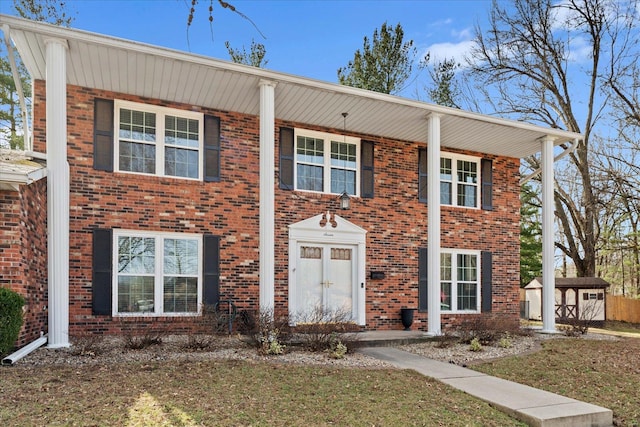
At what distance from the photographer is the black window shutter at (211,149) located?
10617mm

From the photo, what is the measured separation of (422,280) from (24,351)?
8.88 m

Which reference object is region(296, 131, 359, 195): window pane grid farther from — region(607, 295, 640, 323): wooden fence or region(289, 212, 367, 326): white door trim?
region(607, 295, 640, 323): wooden fence

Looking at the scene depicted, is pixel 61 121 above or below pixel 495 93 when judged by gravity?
below

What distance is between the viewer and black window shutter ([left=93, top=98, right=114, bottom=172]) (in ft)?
31.9

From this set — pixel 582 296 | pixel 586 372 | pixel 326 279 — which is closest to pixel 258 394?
pixel 586 372

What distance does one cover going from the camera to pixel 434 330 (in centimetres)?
1055

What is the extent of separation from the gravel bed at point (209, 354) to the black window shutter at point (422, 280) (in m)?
3.03

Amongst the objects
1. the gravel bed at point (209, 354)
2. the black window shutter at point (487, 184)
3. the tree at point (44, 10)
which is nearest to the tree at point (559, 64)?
the black window shutter at point (487, 184)

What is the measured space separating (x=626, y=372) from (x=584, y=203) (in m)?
13.7

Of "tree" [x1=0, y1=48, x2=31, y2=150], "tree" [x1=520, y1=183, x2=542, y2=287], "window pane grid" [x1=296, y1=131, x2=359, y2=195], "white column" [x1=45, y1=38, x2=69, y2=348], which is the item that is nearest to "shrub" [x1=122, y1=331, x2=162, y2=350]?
"white column" [x1=45, y1=38, x2=69, y2=348]

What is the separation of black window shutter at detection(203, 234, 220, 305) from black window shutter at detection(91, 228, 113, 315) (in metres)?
1.86

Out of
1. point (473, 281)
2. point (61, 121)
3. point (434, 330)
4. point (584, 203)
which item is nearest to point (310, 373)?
point (434, 330)

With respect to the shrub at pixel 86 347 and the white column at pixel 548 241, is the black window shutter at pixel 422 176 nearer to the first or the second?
the white column at pixel 548 241

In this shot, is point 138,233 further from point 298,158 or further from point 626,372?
point 626,372
